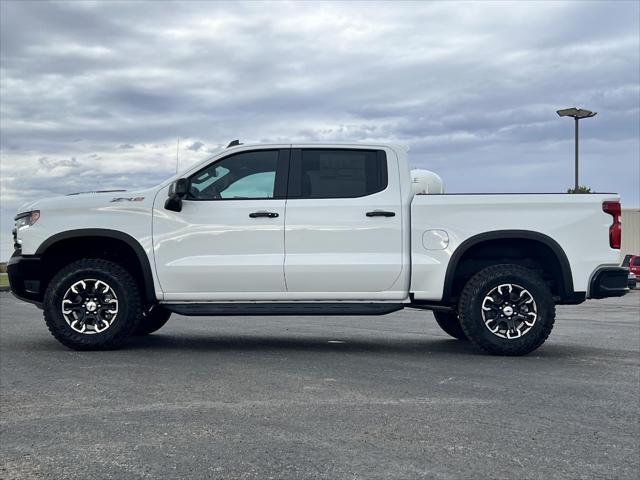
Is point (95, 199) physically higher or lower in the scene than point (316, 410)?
higher

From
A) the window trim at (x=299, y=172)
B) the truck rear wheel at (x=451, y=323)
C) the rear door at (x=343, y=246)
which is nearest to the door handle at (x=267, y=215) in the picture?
the rear door at (x=343, y=246)

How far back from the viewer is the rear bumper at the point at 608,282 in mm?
7797

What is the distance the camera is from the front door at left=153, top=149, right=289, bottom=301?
7809mm

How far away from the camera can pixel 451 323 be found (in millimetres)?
9539

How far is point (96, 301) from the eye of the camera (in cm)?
794

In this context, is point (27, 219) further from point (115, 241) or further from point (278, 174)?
point (278, 174)

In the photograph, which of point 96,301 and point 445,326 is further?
point 445,326

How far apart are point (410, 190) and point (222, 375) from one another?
9.26ft

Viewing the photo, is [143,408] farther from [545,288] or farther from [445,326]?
[445,326]

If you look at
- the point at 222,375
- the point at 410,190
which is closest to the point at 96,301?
the point at 222,375

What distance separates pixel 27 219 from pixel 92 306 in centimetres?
119

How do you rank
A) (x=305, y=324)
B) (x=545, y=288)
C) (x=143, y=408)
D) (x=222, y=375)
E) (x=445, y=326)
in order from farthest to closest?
(x=305, y=324) < (x=445, y=326) < (x=545, y=288) < (x=222, y=375) < (x=143, y=408)

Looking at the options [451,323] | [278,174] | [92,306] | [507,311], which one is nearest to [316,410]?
[507,311]

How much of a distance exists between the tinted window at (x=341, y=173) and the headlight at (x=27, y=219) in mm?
2790
